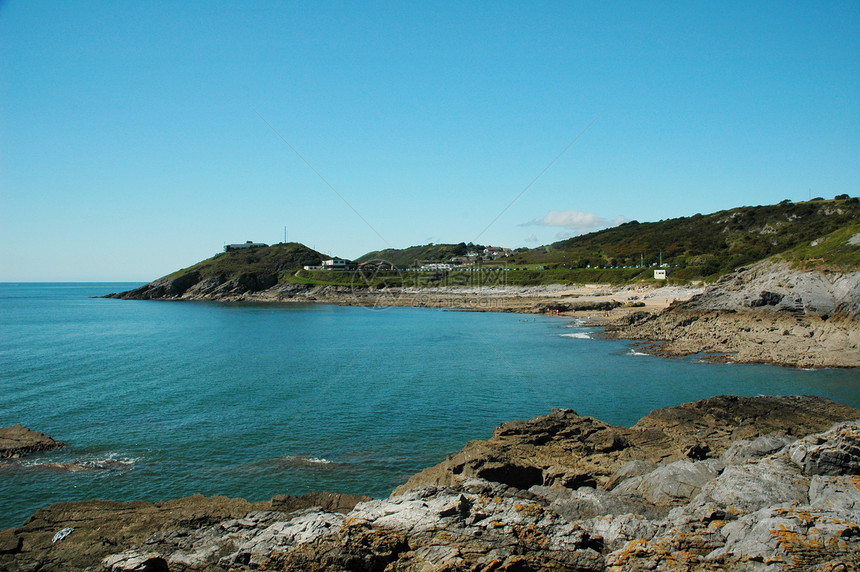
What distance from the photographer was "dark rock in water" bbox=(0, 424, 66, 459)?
1777 cm

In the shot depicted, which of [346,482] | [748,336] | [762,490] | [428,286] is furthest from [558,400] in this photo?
[428,286]

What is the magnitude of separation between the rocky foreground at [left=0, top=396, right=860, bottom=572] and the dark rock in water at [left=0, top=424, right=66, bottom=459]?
765 centimetres

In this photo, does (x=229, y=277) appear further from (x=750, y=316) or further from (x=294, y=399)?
(x=750, y=316)

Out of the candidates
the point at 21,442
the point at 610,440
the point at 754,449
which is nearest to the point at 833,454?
the point at 754,449

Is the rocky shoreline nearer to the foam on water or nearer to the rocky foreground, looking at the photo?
the foam on water

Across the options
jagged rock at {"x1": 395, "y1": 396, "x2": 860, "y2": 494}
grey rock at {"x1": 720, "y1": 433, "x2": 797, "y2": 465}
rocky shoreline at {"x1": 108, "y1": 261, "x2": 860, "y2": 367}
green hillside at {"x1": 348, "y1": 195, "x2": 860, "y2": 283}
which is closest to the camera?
grey rock at {"x1": 720, "y1": 433, "x2": 797, "y2": 465}

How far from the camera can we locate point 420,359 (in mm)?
37469

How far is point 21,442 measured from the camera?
60.4 feet

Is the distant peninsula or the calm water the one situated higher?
the distant peninsula

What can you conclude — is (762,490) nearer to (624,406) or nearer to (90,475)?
(624,406)

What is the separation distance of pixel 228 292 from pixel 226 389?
94.5 meters

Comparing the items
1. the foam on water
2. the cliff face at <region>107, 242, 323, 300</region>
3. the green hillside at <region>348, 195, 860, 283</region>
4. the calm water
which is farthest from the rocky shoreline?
the cliff face at <region>107, 242, 323, 300</region>

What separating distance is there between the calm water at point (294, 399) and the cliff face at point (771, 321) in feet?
11.8

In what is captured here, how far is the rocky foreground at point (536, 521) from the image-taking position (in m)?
7.30
